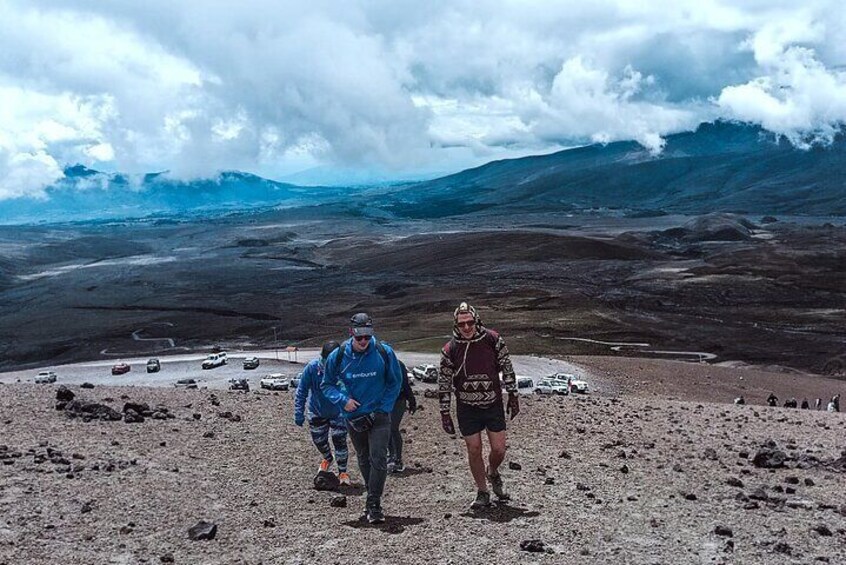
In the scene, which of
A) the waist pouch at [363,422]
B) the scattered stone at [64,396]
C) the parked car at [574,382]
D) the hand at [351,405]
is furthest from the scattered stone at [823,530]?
the parked car at [574,382]

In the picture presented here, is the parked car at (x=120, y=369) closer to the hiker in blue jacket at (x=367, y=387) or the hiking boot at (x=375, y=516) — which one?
the hiker in blue jacket at (x=367, y=387)

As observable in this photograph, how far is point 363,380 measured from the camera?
326 inches

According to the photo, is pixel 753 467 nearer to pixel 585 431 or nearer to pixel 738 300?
pixel 585 431

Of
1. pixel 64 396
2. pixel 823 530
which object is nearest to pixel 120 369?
pixel 64 396

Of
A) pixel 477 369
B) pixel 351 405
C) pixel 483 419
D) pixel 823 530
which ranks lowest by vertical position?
pixel 823 530

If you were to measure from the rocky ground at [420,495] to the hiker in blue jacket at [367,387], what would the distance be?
2.54 ft

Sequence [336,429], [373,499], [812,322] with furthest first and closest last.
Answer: [812,322] → [336,429] → [373,499]

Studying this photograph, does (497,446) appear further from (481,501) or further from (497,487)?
(481,501)

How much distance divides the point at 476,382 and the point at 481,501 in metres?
1.26

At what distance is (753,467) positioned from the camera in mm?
10938

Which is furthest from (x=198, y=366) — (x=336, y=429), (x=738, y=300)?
(x=738, y=300)

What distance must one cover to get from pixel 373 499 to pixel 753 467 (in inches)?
223

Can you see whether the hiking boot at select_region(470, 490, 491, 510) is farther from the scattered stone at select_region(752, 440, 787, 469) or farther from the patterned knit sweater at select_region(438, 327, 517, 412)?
the scattered stone at select_region(752, 440, 787, 469)

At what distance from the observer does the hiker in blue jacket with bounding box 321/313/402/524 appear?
26.9 ft
